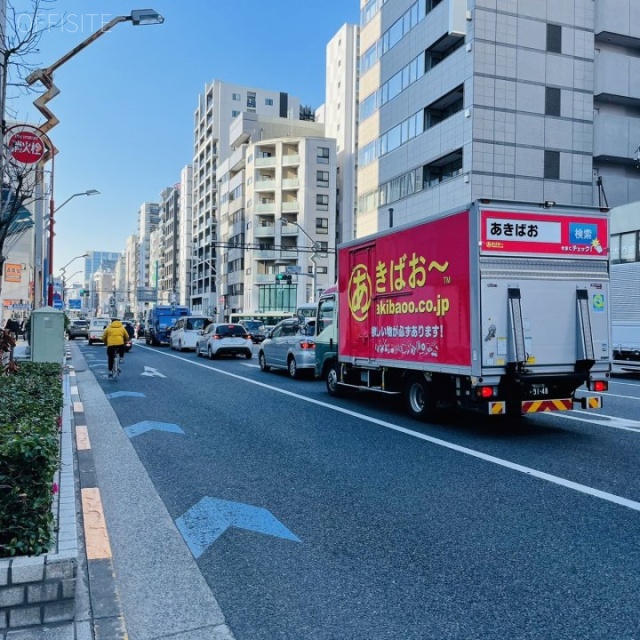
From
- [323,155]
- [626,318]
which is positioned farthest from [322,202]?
[626,318]

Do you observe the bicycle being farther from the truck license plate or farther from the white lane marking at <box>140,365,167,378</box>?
the truck license plate

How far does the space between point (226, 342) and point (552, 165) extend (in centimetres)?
2098

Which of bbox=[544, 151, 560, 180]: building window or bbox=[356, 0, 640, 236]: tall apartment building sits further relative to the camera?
bbox=[544, 151, 560, 180]: building window

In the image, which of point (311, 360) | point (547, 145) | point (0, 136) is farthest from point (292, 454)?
point (547, 145)

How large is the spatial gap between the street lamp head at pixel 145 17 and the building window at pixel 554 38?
2993 cm

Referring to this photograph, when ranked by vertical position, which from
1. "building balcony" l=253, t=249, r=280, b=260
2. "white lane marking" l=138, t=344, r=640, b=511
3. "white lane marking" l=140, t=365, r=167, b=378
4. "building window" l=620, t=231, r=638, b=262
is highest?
"building balcony" l=253, t=249, r=280, b=260

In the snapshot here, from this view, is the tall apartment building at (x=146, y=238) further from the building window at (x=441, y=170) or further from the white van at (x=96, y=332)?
the building window at (x=441, y=170)

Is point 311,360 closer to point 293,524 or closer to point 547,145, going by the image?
point 293,524

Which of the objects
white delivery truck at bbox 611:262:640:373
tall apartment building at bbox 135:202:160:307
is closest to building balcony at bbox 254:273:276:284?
white delivery truck at bbox 611:262:640:373

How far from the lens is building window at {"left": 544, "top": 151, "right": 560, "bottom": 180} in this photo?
3425 cm

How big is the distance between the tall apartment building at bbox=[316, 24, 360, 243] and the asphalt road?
65.2 meters

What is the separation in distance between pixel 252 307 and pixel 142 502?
216 feet

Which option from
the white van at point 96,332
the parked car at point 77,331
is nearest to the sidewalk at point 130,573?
the white van at point 96,332

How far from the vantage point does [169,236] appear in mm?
125375
